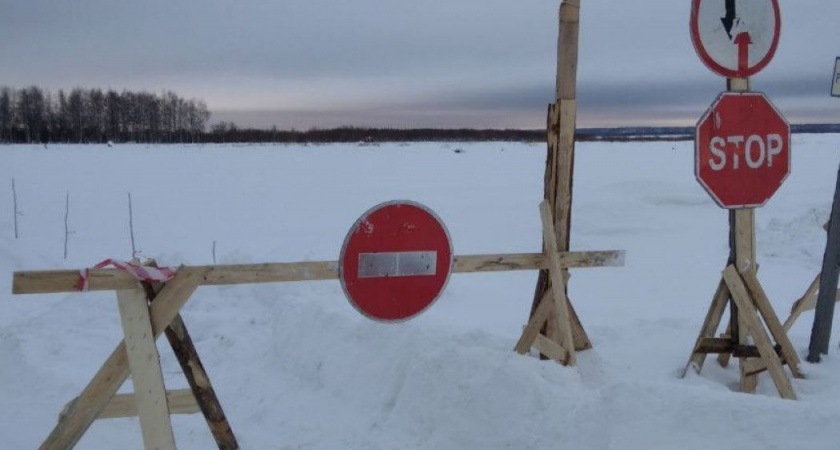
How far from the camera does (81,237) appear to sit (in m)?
12.2

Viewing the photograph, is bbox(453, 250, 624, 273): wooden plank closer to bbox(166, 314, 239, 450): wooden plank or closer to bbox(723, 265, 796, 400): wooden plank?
bbox(723, 265, 796, 400): wooden plank

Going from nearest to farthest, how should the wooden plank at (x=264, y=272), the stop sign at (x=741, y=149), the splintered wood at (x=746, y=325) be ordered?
1. the wooden plank at (x=264, y=272)
2. the stop sign at (x=741, y=149)
3. the splintered wood at (x=746, y=325)

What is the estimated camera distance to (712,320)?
4.65 metres

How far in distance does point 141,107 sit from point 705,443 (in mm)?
101503

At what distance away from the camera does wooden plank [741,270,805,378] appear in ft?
14.6

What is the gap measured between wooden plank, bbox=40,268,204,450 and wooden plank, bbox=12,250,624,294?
103mm

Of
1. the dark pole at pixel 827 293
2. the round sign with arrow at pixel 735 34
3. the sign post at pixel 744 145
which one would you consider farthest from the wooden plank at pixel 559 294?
the dark pole at pixel 827 293

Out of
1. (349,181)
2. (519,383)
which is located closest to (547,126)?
(519,383)

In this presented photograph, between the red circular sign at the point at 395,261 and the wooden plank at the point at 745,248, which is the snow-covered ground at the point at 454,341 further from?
the red circular sign at the point at 395,261

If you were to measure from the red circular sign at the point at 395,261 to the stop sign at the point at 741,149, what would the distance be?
1.76 metres

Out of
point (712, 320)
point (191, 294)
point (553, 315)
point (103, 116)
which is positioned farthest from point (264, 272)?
point (103, 116)

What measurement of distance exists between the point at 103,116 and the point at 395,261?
323 ft

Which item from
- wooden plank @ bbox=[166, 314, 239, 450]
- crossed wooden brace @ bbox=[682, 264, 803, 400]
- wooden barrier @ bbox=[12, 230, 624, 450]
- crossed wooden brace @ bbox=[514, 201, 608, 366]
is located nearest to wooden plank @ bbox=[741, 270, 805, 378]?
crossed wooden brace @ bbox=[682, 264, 803, 400]

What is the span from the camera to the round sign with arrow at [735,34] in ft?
14.0
